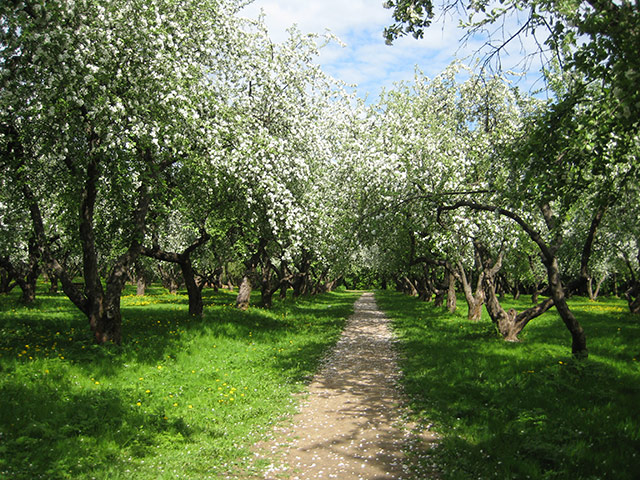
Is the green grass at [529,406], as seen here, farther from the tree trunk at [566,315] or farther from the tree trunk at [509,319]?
the tree trunk at [566,315]

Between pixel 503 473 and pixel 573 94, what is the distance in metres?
6.72

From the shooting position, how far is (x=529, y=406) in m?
9.30

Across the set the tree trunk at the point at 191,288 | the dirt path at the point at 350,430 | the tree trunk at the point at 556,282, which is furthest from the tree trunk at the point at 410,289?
the dirt path at the point at 350,430

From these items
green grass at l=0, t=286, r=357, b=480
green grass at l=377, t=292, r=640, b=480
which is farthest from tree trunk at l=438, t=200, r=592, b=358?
green grass at l=0, t=286, r=357, b=480

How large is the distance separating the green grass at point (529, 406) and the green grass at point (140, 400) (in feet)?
11.4

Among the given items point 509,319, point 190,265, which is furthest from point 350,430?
point 190,265

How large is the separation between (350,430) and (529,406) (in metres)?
3.84

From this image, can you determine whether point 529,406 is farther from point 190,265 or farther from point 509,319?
point 190,265

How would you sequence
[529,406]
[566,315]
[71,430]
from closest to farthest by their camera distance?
1. [71,430]
2. [529,406]
3. [566,315]

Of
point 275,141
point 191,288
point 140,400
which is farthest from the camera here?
point 191,288

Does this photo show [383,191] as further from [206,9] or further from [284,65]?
[206,9]

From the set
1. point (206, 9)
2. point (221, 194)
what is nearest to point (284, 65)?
point (206, 9)

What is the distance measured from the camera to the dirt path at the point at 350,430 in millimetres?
7062

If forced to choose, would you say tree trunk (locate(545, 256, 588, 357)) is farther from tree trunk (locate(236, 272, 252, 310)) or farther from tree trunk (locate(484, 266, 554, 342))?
tree trunk (locate(236, 272, 252, 310))
